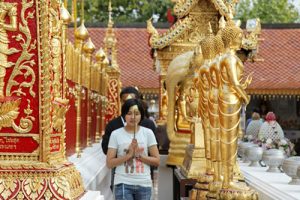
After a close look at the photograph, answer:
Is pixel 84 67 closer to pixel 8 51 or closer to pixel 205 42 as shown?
pixel 205 42

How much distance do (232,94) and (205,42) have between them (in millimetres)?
1147

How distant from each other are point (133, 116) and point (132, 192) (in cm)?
63

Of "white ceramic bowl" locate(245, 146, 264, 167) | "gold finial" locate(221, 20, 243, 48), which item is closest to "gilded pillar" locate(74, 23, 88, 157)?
"white ceramic bowl" locate(245, 146, 264, 167)

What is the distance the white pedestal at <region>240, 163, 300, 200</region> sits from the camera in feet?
19.0

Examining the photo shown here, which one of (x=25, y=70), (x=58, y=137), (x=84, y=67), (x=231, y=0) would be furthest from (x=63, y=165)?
(x=231, y=0)

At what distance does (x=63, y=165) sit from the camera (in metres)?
4.50

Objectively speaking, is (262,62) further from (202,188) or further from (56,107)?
(56,107)

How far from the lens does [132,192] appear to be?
21.3 ft

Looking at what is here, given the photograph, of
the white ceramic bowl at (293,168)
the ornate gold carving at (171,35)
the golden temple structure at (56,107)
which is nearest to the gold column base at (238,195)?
the golden temple structure at (56,107)

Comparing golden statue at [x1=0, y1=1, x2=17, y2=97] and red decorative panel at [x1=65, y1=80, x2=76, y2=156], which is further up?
golden statue at [x1=0, y1=1, x2=17, y2=97]

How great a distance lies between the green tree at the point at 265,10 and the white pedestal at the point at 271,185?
3453 centimetres

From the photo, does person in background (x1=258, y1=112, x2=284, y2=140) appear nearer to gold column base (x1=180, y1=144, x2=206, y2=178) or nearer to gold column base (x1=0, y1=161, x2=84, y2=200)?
gold column base (x1=180, y1=144, x2=206, y2=178)

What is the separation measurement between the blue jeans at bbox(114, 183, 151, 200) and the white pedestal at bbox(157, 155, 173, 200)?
3.82m

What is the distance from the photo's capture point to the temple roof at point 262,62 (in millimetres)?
24469
